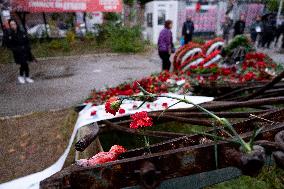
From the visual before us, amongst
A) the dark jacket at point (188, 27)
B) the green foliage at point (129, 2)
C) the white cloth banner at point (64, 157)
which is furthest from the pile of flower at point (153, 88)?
the green foliage at point (129, 2)

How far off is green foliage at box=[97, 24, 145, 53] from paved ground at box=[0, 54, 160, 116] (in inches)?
43.3

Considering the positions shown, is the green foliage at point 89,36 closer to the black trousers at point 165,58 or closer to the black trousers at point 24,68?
the black trousers at point 24,68

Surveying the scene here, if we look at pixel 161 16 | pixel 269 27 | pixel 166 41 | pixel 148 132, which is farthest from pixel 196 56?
pixel 161 16

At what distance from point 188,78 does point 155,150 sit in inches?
189

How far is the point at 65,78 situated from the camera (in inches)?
428

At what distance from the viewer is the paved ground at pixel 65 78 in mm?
7986

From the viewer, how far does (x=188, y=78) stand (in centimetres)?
629

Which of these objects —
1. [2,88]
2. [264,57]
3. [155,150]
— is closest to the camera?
[155,150]

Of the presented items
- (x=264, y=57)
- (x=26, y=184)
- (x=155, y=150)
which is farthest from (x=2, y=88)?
(x=155, y=150)

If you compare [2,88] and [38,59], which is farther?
[38,59]

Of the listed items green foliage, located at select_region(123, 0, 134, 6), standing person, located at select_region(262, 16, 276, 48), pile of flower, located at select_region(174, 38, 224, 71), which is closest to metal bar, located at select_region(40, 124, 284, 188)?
pile of flower, located at select_region(174, 38, 224, 71)

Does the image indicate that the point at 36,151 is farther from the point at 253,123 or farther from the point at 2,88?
the point at 2,88

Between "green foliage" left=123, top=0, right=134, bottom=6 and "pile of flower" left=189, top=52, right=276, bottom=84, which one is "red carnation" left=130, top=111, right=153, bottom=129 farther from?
"green foliage" left=123, top=0, right=134, bottom=6

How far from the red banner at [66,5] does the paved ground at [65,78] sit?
352cm
